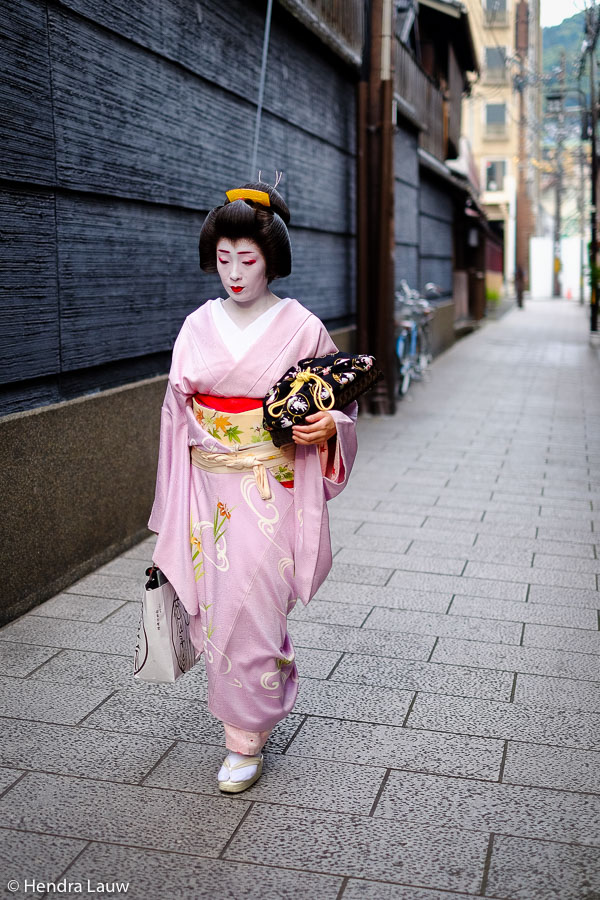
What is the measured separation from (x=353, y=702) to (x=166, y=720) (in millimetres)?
774

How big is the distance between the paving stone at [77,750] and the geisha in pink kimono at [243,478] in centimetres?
38

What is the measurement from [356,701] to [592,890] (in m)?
1.47

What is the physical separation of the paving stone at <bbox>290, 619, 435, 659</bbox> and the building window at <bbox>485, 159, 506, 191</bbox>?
186ft

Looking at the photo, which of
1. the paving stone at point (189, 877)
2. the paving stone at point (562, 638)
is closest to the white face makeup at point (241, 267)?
the paving stone at point (189, 877)

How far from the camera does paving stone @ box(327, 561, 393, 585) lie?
584cm

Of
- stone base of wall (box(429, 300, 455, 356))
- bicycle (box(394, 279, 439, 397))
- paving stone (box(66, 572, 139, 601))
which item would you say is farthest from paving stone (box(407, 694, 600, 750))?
stone base of wall (box(429, 300, 455, 356))

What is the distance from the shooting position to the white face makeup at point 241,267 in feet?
10.9

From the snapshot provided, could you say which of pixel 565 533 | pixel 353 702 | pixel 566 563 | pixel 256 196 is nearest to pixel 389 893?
pixel 353 702

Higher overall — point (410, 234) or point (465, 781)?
point (410, 234)

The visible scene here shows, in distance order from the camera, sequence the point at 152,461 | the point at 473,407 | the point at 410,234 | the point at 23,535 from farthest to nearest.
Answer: the point at 410,234
the point at 473,407
the point at 152,461
the point at 23,535

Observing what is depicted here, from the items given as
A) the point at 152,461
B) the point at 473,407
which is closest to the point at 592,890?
the point at 152,461

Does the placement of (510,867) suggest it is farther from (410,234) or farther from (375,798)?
(410,234)

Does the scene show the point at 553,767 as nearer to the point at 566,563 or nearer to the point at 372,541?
the point at 566,563

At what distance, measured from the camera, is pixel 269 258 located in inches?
133
